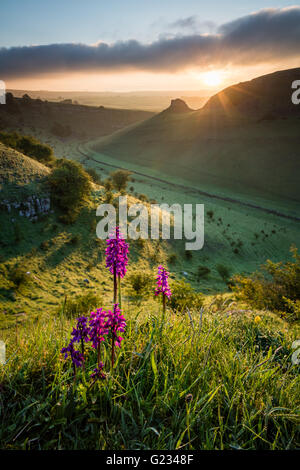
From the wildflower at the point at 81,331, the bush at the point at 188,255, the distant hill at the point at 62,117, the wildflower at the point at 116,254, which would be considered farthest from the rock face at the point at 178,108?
the wildflower at the point at 81,331

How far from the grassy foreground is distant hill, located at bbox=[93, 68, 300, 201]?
56.9 m

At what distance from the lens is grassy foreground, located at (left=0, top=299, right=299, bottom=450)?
2.13m

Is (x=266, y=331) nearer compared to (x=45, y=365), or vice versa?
(x=45, y=365)

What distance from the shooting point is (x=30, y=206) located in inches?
754

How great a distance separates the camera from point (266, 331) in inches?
164

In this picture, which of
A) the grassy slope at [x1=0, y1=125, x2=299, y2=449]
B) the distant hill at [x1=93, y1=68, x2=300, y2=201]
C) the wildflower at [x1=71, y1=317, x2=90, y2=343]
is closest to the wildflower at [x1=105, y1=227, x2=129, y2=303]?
the wildflower at [x1=71, y1=317, x2=90, y2=343]

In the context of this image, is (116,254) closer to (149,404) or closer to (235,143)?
(149,404)

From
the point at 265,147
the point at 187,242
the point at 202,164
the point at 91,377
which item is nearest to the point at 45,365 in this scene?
the point at 91,377

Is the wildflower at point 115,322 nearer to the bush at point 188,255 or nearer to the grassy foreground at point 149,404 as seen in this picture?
the grassy foreground at point 149,404

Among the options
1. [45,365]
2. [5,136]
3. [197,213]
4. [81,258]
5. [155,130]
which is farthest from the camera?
[155,130]

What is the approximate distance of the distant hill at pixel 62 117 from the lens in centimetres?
10325

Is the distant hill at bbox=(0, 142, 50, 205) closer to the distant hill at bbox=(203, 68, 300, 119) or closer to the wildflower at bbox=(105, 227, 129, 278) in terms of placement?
the wildflower at bbox=(105, 227, 129, 278)

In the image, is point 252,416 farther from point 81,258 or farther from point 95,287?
point 81,258

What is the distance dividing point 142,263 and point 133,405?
58.8 feet
